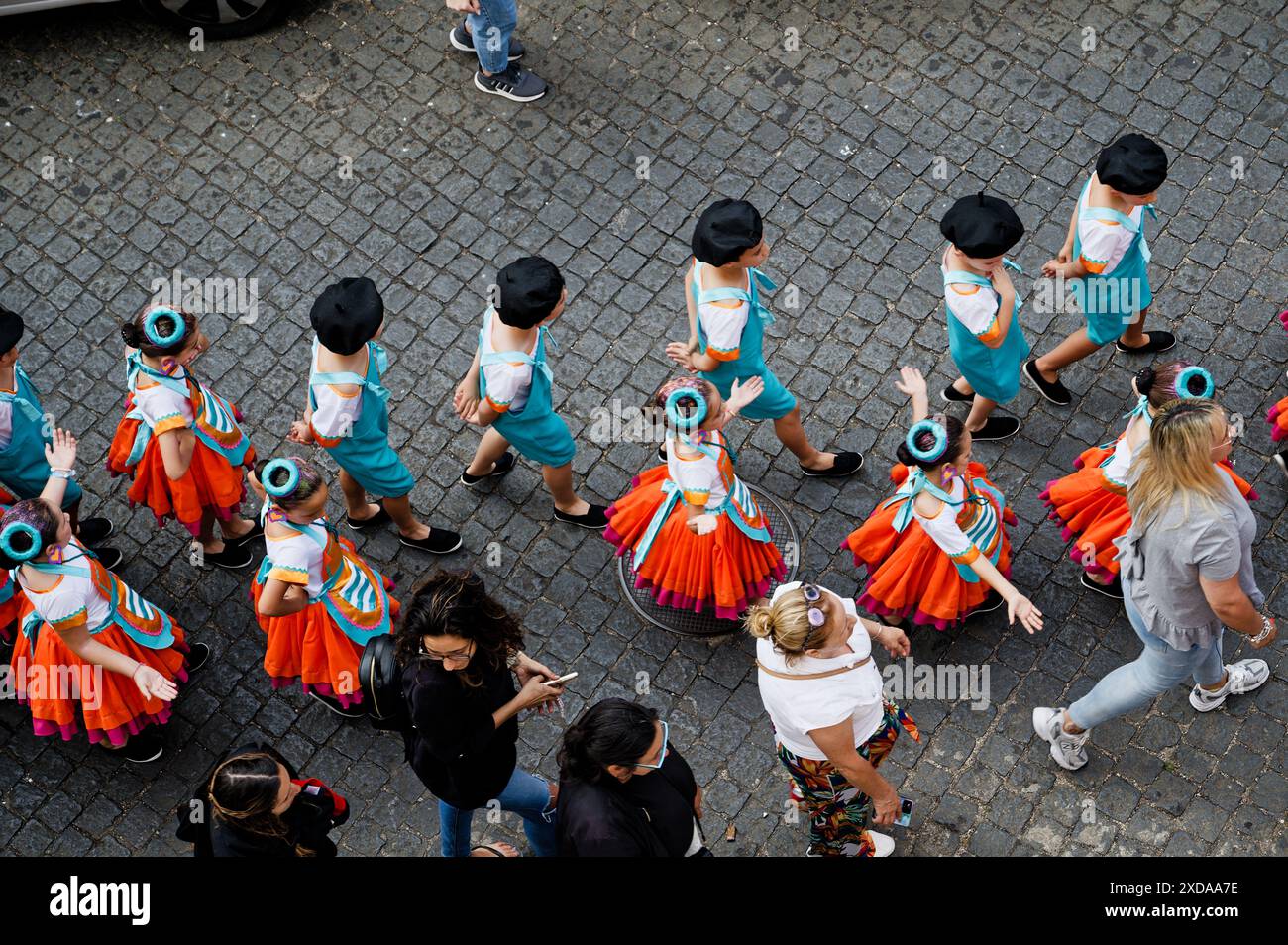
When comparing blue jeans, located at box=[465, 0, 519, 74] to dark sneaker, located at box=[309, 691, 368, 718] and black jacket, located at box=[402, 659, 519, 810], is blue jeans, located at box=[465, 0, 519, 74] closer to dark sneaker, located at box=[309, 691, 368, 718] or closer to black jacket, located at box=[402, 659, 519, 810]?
dark sneaker, located at box=[309, 691, 368, 718]

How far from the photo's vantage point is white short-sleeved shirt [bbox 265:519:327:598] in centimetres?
567

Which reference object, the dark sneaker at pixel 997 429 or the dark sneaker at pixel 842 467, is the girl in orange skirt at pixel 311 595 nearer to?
the dark sneaker at pixel 842 467

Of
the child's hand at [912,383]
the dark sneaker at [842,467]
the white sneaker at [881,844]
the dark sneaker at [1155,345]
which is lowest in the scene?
the white sneaker at [881,844]

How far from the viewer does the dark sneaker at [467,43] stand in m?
8.85

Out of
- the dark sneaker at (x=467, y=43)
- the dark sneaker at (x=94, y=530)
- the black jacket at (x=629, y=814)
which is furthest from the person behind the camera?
the dark sneaker at (x=467, y=43)

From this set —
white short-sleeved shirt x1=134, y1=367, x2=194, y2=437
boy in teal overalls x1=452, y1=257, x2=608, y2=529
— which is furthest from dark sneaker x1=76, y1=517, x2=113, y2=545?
boy in teal overalls x1=452, y1=257, x2=608, y2=529

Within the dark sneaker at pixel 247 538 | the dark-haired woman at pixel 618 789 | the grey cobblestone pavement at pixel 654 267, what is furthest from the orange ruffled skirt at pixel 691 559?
the dark sneaker at pixel 247 538

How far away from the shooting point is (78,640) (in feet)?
19.0

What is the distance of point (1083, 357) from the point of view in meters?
7.50

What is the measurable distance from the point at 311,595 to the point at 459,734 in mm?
1297

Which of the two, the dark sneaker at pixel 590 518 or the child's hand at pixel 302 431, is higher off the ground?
the child's hand at pixel 302 431

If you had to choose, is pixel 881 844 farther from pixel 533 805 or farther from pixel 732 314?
pixel 732 314
